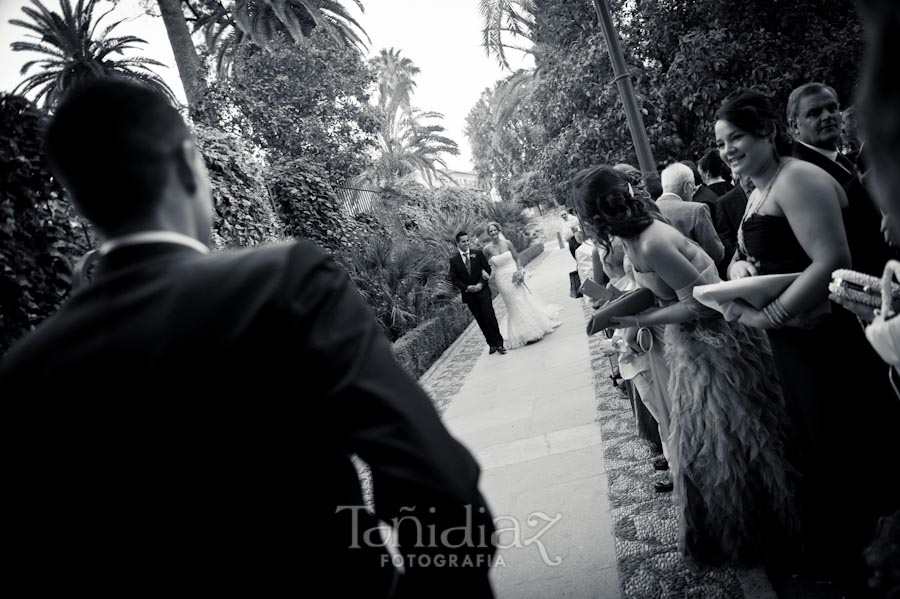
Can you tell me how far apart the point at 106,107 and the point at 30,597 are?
34.1 inches

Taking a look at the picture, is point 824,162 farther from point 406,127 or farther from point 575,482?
point 406,127

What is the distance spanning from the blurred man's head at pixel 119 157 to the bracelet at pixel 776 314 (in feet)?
7.01

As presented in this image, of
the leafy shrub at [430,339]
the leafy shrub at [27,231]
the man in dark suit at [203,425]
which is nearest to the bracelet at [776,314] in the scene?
the man in dark suit at [203,425]

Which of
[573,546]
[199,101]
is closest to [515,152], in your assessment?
[199,101]

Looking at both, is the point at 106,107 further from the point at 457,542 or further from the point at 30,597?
the point at 457,542

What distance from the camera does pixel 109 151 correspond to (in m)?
1.02

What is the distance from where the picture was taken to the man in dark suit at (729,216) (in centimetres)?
432

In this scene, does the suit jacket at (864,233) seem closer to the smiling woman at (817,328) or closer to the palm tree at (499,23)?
the smiling woman at (817,328)

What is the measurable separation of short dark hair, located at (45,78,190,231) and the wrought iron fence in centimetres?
1290

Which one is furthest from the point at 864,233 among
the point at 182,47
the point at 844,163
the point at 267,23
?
the point at 267,23

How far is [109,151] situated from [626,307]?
8.58 ft

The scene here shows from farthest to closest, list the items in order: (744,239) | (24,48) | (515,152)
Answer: (515,152), (24,48), (744,239)

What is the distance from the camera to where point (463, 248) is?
9664mm

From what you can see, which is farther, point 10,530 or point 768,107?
point 768,107
